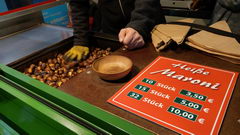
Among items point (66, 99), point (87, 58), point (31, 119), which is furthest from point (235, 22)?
point (31, 119)

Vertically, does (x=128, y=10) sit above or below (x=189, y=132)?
above

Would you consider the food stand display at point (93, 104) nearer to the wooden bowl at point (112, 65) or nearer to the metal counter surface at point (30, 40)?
the wooden bowl at point (112, 65)

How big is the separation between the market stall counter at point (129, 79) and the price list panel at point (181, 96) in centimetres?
2

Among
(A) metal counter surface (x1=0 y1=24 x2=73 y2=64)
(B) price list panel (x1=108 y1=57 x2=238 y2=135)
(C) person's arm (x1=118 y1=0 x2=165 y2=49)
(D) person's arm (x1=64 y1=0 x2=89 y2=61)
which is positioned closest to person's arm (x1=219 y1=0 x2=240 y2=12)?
(C) person's arm (x1=118 y1=0 x2=165 y2=49)

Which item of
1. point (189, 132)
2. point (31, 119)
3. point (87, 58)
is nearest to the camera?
point (189, 132)

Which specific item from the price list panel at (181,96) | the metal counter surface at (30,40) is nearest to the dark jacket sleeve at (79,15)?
the metal counter surface at (30,40)

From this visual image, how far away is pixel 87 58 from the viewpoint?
1538mm

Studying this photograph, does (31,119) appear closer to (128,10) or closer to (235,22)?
(128,10)

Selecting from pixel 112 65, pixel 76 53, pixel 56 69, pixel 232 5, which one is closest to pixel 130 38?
pixel 112 65

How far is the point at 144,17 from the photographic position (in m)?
1.38

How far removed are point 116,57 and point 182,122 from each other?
0.53 meters

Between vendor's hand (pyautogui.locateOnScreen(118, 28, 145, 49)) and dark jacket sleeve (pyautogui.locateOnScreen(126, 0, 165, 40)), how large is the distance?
2.0 inches

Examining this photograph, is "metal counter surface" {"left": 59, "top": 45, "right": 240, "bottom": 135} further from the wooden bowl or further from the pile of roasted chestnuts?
the pile of roasted chestnuts

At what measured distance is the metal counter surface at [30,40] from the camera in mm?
1481
